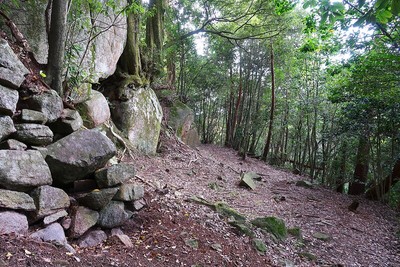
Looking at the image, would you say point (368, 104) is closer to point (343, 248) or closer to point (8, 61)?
point (343, 248)

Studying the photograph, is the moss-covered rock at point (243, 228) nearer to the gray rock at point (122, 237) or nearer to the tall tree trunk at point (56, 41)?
the gray rock at point (122, 237)

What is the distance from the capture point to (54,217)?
2.77 m

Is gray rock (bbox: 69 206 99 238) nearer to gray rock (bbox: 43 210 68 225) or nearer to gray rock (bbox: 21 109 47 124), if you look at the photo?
gray rock (bbox: 43 210 68 225)

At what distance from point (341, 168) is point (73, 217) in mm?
8334

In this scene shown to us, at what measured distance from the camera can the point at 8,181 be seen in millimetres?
2529

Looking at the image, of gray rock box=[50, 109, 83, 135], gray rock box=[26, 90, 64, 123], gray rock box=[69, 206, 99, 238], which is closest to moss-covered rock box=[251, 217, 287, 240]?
gray rock box=[69, 206, 99, 238]

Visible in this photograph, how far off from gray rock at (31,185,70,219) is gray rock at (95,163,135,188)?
0.48m

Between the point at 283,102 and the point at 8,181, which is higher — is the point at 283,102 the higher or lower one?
the higher one

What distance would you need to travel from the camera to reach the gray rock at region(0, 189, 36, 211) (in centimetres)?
244

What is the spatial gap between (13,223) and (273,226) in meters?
3.37

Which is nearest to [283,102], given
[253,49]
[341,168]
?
[253,49]

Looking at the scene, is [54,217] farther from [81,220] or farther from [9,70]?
[9,70]

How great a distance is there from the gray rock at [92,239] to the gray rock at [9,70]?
1783 mm

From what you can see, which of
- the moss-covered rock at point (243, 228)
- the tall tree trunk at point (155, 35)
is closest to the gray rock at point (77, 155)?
the moss-covered rock at point (243, 228)
